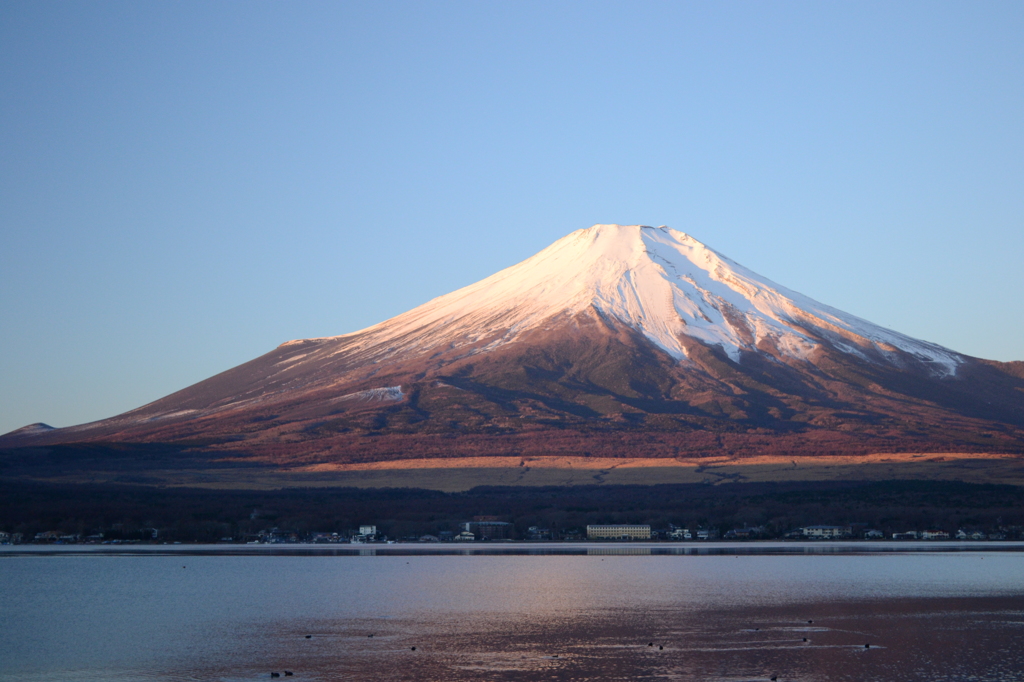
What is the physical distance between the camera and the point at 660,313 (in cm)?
17650

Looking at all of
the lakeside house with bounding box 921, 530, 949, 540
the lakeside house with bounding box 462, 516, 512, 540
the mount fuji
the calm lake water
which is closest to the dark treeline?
the lakeside house with bounding box 921, 530, 949, 540

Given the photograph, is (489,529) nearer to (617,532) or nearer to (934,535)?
(617,532)

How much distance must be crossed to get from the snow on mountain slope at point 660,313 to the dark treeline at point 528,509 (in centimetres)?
5615

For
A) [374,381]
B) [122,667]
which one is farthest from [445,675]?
[374,381]

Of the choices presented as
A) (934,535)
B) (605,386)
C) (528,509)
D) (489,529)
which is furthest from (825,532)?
(605,386)

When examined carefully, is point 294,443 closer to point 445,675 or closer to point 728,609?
point 728,609

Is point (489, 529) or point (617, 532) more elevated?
point (489, 529)

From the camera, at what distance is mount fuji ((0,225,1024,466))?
444 feet

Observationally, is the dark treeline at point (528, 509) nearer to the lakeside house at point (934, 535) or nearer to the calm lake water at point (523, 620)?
the lakeside house at point (934, 535)

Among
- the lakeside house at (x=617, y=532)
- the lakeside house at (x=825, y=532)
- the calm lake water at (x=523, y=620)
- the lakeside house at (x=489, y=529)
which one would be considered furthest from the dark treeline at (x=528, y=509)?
the calm lake water at (x=523, y=620)

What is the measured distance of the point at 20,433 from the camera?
7411 inches

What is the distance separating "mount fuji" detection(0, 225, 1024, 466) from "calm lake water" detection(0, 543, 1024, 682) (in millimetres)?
62847

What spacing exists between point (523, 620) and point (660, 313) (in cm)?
13717

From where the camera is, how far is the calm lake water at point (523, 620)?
31484 mm
